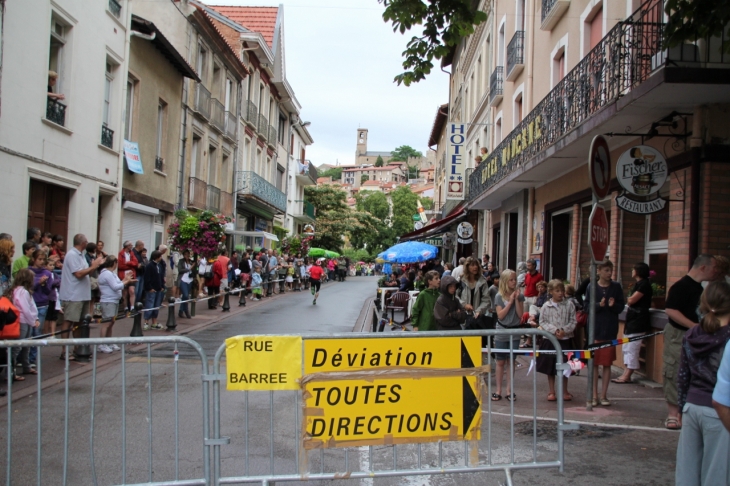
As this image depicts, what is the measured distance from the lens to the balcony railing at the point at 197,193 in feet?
78.5

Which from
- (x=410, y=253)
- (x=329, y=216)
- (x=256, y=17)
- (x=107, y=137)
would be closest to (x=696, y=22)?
(x=107, y=137)

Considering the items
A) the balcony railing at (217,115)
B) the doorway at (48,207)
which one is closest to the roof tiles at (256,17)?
the balcony railing at (217,115)

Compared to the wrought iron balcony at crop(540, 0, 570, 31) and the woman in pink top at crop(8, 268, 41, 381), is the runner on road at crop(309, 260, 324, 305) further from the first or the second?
the woman in pink top at crop(8, 268, 41, 381)

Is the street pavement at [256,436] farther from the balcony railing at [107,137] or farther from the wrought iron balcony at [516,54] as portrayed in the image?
the wrought iron balcony at [516,54]

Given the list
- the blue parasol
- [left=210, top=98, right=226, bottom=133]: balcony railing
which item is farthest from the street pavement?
[left=210, top=98, right=226, bottom=133]: balcony railing

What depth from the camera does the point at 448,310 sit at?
8117 millimetres

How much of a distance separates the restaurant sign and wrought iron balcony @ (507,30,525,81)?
946 cm

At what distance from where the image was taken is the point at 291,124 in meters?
45.9

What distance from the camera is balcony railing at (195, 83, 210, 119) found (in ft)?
79.4

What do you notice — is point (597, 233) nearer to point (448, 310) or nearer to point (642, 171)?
point (448, 310)

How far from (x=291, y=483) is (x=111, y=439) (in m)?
1.92

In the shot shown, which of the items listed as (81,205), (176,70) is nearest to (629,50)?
(81,205)

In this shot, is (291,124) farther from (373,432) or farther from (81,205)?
(373,432)

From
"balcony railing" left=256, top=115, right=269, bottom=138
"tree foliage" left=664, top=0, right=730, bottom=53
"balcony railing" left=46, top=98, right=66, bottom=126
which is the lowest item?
"tree foliage" left=664, top=0, right=730, bottom=53
